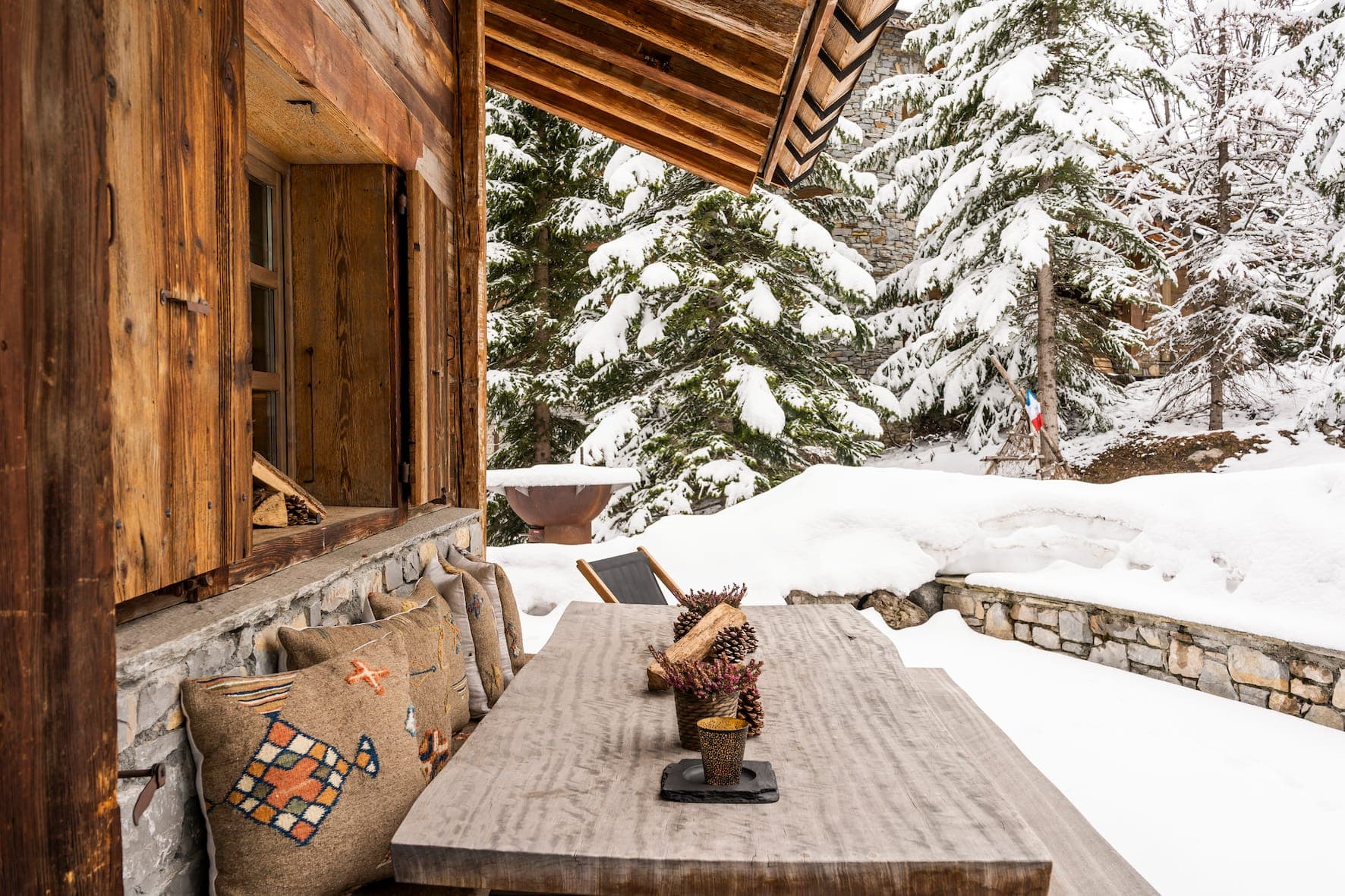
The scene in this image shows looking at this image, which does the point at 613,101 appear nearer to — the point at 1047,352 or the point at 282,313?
the point at 282,313

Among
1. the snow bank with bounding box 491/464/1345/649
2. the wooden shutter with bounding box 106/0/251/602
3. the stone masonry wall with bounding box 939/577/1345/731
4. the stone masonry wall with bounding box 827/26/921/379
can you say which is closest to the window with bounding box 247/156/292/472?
the wooden shutter with bounding box 106/0/251/602

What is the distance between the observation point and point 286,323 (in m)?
2.71

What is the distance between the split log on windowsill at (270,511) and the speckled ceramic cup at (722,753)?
4.10 ft

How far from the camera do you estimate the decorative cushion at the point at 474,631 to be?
8.17 ft

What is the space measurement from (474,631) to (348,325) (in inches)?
40.0

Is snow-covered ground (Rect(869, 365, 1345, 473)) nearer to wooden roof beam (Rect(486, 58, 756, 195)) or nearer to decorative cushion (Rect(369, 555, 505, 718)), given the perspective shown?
wooden roof beam (Rect(486, 58, 756, 195))

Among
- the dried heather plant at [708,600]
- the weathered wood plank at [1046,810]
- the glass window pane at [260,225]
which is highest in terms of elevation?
the glass window pane at [260,225]

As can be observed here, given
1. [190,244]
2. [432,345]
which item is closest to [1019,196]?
[432,345]

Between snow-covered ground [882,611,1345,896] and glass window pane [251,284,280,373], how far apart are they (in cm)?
293

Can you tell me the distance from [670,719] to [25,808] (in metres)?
1.17

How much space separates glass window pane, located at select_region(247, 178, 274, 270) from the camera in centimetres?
259

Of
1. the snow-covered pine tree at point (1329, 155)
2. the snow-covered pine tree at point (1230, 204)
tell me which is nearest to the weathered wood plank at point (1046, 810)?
the snow-covered pine tree at point (1329, 155)

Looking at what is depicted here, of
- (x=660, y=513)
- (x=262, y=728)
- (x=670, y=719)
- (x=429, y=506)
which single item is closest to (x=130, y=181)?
(x=262, y=728)

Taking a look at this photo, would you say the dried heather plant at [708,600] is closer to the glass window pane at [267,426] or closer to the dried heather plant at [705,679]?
the dried heather plant at [705,679]
